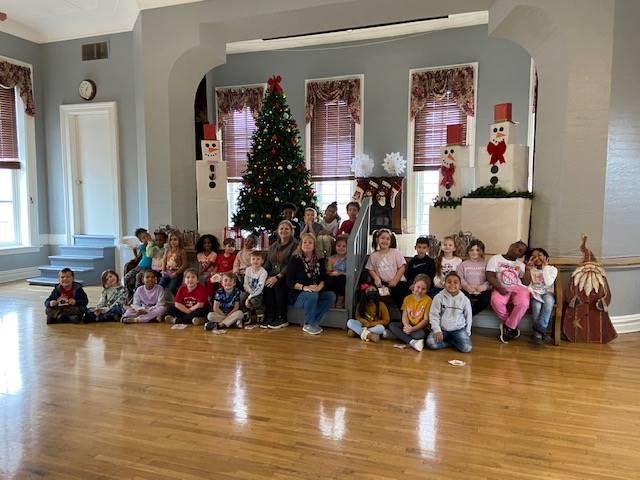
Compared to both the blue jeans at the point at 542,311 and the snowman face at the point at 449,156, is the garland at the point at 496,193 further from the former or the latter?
the blue jeans at the point at 542,311

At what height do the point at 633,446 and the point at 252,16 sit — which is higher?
the point at 252,16

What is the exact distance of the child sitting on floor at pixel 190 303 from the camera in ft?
17.0

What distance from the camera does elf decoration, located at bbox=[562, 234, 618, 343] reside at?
4.51 m

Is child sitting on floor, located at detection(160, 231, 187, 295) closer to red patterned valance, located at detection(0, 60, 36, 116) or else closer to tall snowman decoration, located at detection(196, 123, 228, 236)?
tall snowman decoration, located at detection(196, 123, 228, 236)

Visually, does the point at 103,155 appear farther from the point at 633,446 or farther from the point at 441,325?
the point at 633,446

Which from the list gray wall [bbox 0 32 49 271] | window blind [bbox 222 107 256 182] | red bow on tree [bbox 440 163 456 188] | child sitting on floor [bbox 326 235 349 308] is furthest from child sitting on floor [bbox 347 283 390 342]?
gray wall [bbox 0 32 49 271]

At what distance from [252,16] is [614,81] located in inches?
158

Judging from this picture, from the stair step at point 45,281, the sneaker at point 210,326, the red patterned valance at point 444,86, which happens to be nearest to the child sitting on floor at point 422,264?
the sneaker at point 210,326

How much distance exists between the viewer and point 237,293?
16.9 ft

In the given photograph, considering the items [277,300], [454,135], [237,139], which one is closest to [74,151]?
[237,139]

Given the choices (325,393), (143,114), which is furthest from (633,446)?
(143,114)

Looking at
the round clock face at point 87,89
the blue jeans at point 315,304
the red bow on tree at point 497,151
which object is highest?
the round clock face at point 87,89

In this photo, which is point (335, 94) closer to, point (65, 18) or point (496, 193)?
point (65, 18)

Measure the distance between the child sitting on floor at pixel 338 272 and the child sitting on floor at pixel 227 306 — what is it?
967 millimetres
